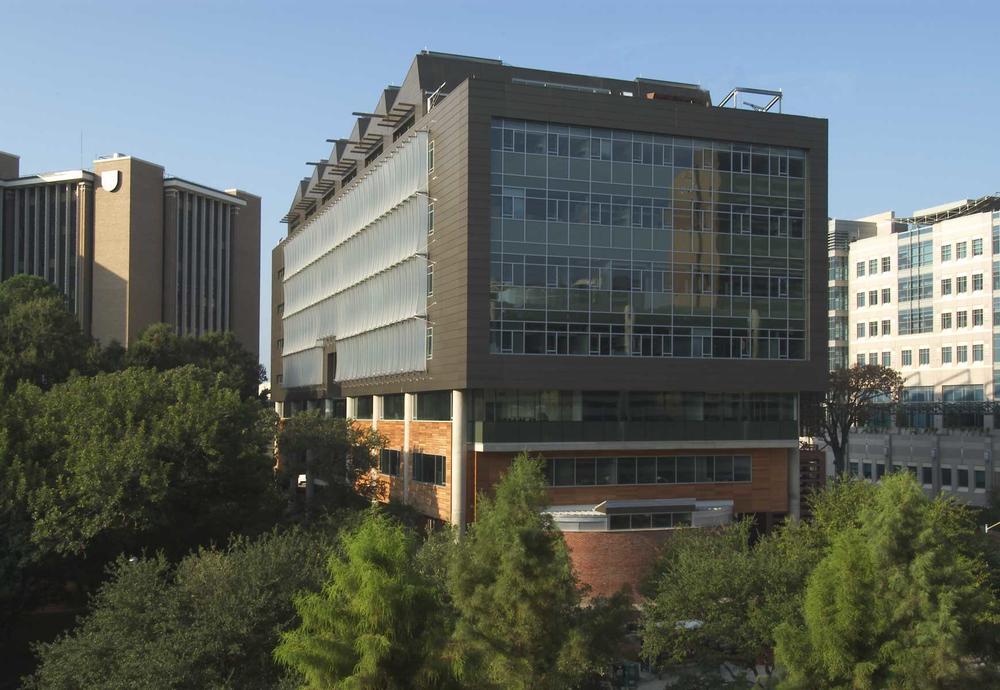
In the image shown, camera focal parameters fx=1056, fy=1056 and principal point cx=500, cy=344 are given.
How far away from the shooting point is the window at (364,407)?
2670 inches

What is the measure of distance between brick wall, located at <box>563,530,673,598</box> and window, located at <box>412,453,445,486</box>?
387 inches

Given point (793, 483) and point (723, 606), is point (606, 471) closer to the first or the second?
point (793, 483)

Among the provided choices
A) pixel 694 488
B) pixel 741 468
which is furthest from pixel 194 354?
pixel 741 468

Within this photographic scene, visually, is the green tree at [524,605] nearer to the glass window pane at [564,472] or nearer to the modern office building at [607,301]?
the modern office building at [607,301]

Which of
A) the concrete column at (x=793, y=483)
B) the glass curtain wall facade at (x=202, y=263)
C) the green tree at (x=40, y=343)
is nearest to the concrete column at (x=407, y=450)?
the concrete column at (x=793, y=483)

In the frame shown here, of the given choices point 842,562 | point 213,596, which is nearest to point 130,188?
point 213,596

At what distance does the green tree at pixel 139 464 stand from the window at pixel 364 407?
1892 cm

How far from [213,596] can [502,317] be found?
24.7 metres

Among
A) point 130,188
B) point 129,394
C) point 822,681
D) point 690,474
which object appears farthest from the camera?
point 130,188

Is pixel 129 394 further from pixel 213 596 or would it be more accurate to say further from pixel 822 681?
pixel 822 681

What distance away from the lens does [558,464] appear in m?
52.3

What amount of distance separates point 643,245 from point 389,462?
20946 mm

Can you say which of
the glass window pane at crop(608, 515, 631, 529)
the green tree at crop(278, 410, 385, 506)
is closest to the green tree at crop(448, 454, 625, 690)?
the glass window pane at crop(608, 515, 631, 529)

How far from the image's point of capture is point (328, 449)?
55.4 m
